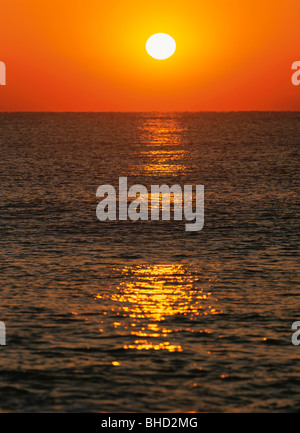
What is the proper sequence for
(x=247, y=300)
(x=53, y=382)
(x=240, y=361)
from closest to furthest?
1. (x=53, y=382)
2. (x=240, y=361)
3. (x=247, y=300)

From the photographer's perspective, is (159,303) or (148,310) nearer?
(148,310)

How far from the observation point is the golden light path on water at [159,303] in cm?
2761

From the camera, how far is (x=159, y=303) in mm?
31594

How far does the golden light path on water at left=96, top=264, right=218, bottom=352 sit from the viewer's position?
27.6 meters

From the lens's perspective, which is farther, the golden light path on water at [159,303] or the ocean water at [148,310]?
the golden light path on water at [159,303]

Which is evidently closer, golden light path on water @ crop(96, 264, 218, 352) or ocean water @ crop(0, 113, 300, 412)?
ocean water @ crop(0, 113, 300, 412)

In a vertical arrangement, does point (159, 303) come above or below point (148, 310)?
above

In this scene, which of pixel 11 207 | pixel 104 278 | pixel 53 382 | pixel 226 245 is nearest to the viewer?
pixel 53 382
